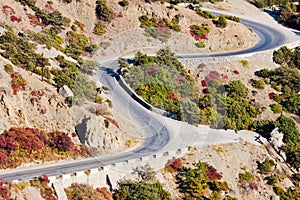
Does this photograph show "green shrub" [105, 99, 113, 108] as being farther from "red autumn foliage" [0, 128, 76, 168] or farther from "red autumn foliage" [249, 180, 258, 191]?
"red autumn foliage" [249, 180, 258, 191]

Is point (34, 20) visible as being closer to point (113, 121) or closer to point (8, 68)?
point (8, 68)

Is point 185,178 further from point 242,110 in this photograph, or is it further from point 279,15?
point 279,15

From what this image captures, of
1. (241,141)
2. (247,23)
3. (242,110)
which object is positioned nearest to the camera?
(241,141)

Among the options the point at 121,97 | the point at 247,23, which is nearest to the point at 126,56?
the point at 121,97

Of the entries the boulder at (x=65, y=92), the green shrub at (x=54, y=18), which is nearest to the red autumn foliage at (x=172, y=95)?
the boulder at (x=65, y=92)

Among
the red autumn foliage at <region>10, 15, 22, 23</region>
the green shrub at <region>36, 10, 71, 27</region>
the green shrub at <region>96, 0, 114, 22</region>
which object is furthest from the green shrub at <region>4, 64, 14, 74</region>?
the green shrub at <region>96, 0, 114, 22</region>

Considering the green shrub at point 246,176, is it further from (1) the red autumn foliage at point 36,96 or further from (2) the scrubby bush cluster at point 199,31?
(2) the scrubby bush cluster at point 199,31

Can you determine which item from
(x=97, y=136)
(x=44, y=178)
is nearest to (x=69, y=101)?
(x=97, y=136)
